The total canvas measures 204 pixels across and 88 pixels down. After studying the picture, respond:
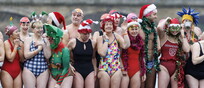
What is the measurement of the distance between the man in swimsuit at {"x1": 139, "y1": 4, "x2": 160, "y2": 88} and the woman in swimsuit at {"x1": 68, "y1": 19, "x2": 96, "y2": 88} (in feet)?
3.52

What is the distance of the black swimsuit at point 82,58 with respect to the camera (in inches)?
285

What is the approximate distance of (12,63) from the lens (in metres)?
7.27

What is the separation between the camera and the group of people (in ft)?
23.5

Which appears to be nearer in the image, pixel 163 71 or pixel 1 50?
pixel 1 50

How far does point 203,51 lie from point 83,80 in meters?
2.07

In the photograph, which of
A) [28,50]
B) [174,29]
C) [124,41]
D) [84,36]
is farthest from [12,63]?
[174,29]

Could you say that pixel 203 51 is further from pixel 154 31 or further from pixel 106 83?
pixel 106 83

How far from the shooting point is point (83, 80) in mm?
7324

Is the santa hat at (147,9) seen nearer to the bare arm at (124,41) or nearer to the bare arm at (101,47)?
the bare arm at (124,41)

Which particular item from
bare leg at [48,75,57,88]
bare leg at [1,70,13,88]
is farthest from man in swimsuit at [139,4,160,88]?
bare leg at [1,70,13,88]


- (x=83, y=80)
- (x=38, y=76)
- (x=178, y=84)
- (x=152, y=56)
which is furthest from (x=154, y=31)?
(x=38, y=76)

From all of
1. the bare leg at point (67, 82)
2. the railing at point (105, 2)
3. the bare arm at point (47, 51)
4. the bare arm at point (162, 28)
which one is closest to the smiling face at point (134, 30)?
the bare arm at point (162, 28)

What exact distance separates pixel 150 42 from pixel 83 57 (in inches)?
52.3

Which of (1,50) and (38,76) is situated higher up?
(1,50)
